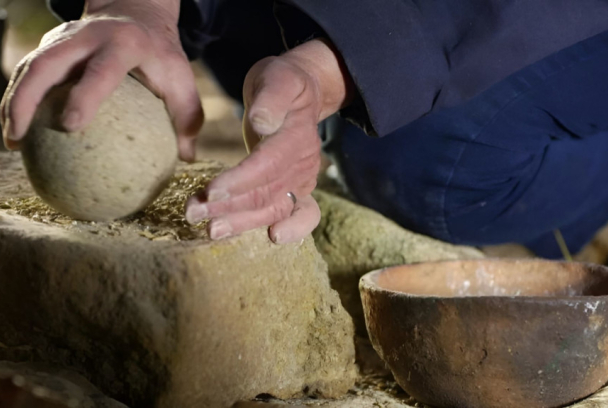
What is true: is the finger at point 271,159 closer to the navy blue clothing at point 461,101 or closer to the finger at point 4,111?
the navy blue clothing at point 461,101

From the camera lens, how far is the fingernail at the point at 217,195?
3.27ft

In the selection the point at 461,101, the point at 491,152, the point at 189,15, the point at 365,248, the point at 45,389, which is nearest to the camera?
the point at 45,389

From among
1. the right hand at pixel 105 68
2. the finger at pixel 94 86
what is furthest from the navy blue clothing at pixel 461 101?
the finger at pixel 94 86

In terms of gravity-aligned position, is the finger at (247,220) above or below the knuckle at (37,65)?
below

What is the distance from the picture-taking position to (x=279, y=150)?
3.50 feet

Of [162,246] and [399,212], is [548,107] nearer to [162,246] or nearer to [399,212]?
[399,212]

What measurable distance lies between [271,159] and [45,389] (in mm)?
456

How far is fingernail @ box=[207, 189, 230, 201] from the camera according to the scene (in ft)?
3.27

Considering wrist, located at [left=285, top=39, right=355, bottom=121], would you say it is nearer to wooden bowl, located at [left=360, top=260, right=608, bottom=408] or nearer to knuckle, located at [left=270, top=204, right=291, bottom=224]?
knuckle, located at [left=270, top=204, right=291, bottom=224]

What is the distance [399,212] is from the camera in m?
1.94

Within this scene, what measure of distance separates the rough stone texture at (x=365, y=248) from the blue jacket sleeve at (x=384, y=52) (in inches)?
26.2

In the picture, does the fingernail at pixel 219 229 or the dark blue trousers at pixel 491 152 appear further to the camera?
the dark blue trousers at pixel 491 152

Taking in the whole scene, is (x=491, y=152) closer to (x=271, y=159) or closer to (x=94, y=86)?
(x=271, y=159)

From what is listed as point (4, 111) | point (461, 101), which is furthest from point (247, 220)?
point (461, 101)
